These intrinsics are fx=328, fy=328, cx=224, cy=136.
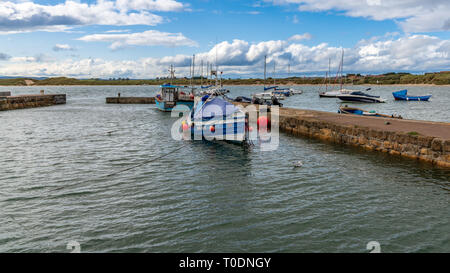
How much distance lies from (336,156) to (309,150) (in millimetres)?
2132

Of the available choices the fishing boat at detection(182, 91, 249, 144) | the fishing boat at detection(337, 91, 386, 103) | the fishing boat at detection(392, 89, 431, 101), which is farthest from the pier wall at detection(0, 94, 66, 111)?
the fishing boat at detection(392, 89, 431, 101)

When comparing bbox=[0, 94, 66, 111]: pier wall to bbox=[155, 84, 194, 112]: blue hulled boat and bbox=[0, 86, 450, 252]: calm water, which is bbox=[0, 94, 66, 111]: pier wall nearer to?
bbox=[155, 84, 194, 112]: blue hulled boat

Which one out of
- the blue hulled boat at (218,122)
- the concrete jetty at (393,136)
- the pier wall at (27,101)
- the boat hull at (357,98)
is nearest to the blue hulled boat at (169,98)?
the pier wall at (27,101)

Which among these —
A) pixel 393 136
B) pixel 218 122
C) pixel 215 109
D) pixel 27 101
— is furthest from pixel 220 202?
pixel 27 101

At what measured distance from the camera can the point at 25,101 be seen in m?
53.4

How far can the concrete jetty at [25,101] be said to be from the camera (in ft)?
159

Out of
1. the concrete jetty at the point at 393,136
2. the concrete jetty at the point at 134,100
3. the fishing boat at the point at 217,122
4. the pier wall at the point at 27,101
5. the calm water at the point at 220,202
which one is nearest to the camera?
the calm water at the point at 220,202

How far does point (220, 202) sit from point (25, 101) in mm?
53637

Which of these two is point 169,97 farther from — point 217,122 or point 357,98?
point 357,98

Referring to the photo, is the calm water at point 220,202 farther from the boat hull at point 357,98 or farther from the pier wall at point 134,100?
the boat hull at point 357,98

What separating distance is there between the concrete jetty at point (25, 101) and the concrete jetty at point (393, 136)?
43.5 m

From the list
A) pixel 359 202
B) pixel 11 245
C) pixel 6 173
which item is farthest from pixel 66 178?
pixel 359 202
